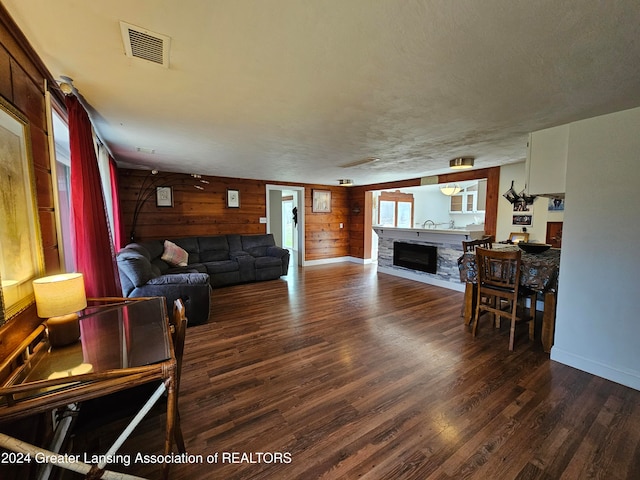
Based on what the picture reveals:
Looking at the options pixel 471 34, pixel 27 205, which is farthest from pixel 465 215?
pixel 27 205

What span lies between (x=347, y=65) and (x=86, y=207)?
2.04 m

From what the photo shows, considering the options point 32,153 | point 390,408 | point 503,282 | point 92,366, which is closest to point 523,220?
point 503,282

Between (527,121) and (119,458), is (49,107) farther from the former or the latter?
(527,121)

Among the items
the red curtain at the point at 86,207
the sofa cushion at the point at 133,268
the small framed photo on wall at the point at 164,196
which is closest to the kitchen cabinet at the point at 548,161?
the red curtain at the point at 86,207

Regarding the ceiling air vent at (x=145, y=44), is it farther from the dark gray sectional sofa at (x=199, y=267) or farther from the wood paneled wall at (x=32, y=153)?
the dark gray sectional sofa at (x=199, y=267)

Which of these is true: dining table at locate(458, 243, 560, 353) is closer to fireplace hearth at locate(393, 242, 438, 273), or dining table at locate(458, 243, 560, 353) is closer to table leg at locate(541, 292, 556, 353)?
table leg at locate(541, 292, 556, 353)

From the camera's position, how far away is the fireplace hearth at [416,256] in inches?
205

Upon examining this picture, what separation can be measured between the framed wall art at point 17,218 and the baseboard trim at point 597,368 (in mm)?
3848

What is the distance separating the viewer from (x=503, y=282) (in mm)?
2867

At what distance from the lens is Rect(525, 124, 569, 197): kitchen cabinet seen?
2518 millimetres

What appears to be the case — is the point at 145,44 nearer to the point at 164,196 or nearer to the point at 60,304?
the point at 60,304

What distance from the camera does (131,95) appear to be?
1914 mm

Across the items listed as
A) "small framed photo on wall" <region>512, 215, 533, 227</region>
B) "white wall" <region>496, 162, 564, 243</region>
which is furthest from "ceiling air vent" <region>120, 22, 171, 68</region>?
"small framed photo on wall" <region>512, 215, 533, 227</region>

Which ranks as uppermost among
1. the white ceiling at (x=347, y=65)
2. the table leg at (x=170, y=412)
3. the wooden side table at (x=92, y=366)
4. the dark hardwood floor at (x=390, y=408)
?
the white ceiling at (x=347, y=65)
